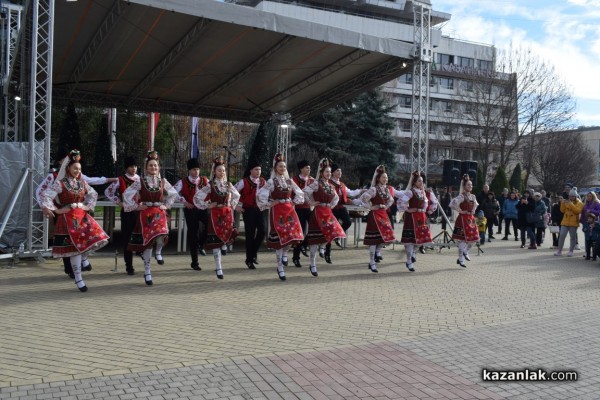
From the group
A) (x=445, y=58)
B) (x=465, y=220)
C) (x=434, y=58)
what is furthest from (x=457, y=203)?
(x=445, y=58)

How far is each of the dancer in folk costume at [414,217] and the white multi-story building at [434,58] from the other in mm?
38092

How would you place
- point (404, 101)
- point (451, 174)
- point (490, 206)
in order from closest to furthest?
point (451, 174)
point (490, 206)
point (404, 101)

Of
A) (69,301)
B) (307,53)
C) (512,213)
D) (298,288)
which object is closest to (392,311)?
(298,288)

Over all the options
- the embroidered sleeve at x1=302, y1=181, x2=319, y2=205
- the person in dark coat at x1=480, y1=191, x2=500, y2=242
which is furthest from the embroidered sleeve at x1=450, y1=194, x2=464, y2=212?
the person in dark coat at x1=480, y1=191, x2=500, y2=242

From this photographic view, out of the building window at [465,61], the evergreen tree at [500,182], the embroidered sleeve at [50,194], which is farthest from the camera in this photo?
the building window at [465,61]

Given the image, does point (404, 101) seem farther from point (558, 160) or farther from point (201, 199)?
point (201, 199)

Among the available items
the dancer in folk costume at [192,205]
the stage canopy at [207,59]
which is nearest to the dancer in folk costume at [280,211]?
the dancer in folk costume at [192,205]

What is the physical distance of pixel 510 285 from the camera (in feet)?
32.9

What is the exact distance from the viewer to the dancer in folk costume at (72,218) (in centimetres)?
796

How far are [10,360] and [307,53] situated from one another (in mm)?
11116

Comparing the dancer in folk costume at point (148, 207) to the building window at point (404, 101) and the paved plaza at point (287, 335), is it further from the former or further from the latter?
the building window at point (404, 101)

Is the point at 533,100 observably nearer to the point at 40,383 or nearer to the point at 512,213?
the point at 512,213

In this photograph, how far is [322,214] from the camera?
10539mm

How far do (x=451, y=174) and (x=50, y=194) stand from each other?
1256 cm
